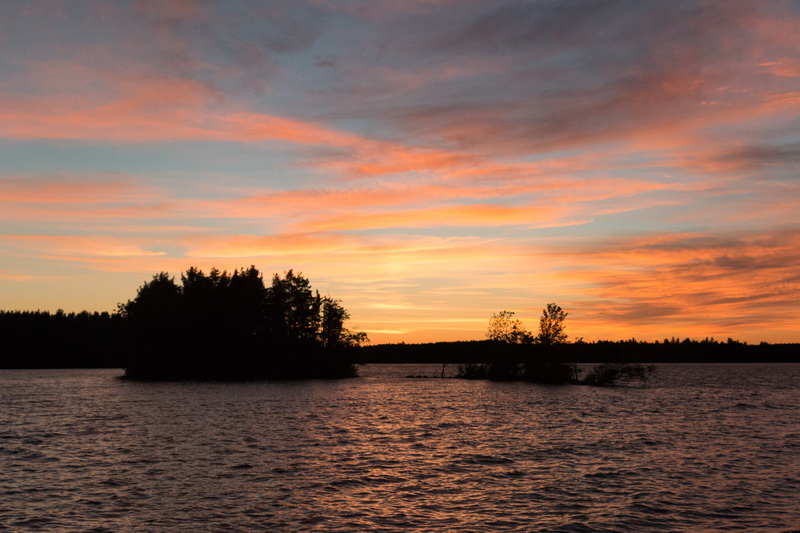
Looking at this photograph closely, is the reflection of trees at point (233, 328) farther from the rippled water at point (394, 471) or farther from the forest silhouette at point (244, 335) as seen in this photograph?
the rippled water at point (394, 471)

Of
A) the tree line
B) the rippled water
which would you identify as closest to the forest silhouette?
the tree line

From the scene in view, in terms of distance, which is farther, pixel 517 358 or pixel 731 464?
pixel 517 358

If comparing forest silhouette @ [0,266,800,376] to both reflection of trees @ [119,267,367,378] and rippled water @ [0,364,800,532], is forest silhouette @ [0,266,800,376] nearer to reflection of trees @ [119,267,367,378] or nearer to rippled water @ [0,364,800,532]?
reflection of trees @ [119,267,367,378]

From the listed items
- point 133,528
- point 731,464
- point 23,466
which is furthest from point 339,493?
point 731,464

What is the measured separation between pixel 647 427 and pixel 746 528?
116ft

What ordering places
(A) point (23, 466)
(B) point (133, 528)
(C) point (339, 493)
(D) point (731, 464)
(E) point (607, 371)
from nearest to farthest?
(B) point (133, 528) < (C) point (339, 493) < (A) point (23, 466) < (D) point (731, 464) < (E) point (607, 371)

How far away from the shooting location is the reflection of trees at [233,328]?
5714 inches

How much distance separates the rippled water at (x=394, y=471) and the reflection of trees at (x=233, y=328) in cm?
7475

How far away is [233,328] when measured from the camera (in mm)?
148250

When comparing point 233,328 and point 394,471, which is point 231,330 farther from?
point 394,471

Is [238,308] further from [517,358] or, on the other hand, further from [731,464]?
[731,464]

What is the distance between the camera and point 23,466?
3622 cm

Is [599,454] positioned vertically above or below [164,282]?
below

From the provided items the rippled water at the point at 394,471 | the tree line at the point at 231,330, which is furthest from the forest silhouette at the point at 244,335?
the rippled water at the point at 394,471
